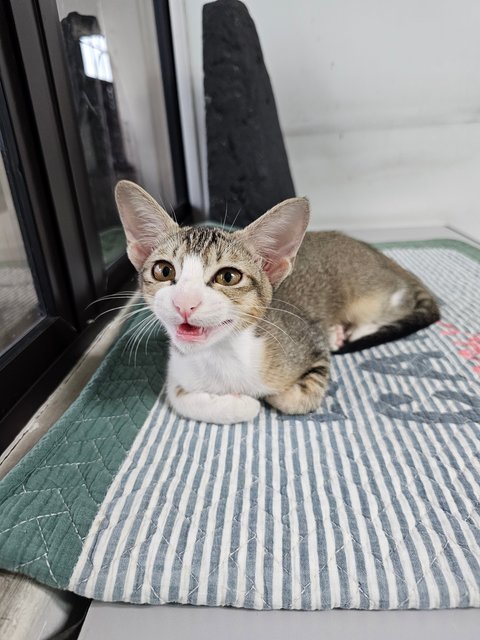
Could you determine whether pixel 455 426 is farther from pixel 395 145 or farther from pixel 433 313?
pixel 395 145

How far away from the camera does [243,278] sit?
2.46 feet

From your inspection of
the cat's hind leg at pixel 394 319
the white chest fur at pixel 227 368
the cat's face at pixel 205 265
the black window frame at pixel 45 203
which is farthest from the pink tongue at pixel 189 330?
the cat's hind leg at pixel 394 319

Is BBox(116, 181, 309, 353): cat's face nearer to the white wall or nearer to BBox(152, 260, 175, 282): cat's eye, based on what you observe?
BBox(152, 260, 175, 282): cat's eye

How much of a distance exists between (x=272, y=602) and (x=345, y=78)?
94.1 inches

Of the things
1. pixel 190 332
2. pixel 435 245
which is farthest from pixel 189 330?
pixel 435 245

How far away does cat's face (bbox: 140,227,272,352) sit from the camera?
0.67 m

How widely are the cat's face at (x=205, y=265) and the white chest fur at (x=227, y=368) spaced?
61mm

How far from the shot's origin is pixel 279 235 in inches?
30.9

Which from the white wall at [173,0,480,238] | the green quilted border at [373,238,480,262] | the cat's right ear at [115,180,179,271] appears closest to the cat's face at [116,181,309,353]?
the cat's right ear at [115,180,179,271]

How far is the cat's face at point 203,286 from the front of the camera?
26.4 inches

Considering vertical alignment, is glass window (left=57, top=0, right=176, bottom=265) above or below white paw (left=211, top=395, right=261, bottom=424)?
above

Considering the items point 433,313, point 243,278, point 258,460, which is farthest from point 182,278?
point 433,313

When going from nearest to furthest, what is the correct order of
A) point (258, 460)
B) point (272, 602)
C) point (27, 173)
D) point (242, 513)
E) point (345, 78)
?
point (272, 602), point (242, 513), point (258, 460), point (27, 173), point (345, 78)

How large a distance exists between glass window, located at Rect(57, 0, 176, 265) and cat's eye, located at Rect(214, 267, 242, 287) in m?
0.61
